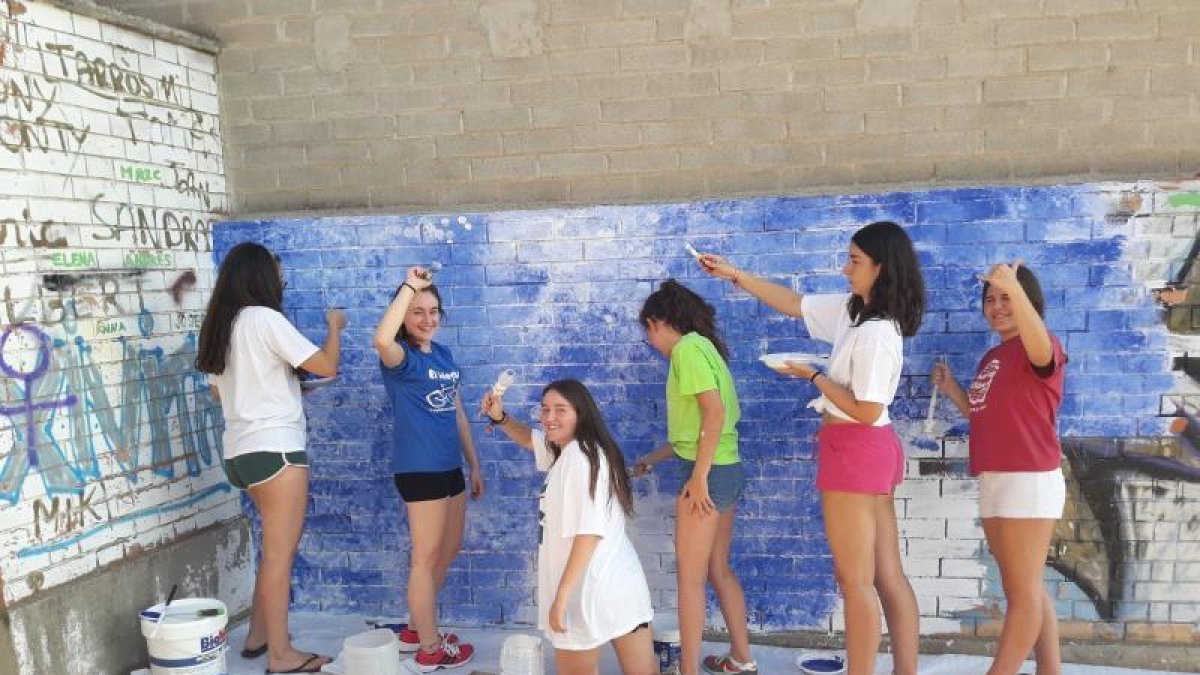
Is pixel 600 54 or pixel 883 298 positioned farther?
pixel 600 54

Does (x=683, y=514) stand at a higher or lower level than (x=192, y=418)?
lower

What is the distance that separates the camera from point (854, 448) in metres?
3.16

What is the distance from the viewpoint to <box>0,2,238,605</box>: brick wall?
11.2ft

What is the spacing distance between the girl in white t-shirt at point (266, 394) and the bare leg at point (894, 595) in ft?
7.63

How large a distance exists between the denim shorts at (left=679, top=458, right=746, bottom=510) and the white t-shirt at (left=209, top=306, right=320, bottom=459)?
5.59ft

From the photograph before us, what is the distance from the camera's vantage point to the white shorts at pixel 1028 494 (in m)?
3.16

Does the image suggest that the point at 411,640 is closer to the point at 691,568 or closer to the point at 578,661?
the point at 578,661

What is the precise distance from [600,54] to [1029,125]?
1.89 m

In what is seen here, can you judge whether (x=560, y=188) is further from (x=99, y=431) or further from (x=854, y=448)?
(x=99, y=431)

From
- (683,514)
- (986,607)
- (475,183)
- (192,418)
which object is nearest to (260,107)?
(475,183)

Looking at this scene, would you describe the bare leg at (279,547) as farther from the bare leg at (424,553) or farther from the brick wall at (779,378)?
the brick wall at (779,378)

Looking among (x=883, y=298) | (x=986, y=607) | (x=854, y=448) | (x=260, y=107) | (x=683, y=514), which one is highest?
(x=260, y=107)

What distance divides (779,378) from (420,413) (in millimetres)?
1583

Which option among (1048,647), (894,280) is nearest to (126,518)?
(894,280)
